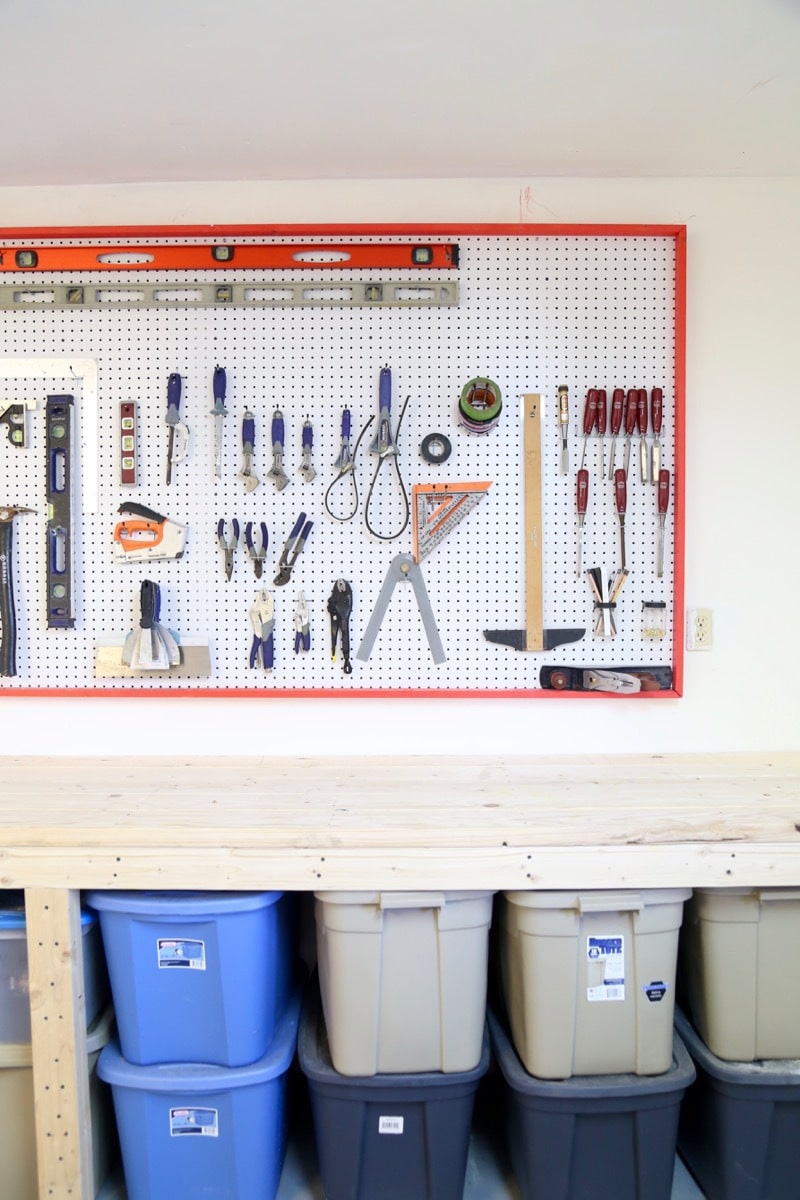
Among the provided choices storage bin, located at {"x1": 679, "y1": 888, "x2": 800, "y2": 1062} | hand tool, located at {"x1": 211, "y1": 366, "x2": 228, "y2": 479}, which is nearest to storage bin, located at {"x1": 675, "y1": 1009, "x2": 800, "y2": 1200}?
storage bin, located at {"x1": 679, "y1": 888, "x2": 800, "y2": 1062}

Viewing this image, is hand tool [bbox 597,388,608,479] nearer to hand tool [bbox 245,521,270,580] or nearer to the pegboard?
the pegboard

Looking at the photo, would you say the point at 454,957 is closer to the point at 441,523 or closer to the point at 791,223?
the point at 441,523

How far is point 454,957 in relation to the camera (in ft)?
4.32

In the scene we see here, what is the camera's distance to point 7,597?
1739 millimetres

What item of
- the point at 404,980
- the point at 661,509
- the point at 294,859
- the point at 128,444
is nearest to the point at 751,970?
the point at 404,980

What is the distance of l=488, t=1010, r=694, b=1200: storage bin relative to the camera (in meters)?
1.31

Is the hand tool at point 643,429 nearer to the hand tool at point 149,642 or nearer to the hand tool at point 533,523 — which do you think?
the hand tool at point 533,523

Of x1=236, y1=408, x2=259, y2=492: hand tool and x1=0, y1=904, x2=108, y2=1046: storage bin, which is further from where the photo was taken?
x1=236, y1=408, x2=259, y2=492: hand tool

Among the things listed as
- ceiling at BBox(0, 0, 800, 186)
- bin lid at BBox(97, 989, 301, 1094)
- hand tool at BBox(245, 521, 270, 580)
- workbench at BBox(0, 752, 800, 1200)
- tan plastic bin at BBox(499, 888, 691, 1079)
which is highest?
ceiling at BBox(0, 0, 800, 186)

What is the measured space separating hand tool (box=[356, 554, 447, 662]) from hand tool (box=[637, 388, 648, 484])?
1.85 ft

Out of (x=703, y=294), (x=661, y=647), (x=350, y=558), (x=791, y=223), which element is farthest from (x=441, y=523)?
(x=791, y=223)

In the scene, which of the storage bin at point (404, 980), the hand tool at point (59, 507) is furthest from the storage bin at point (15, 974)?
the hand tool at point (59, 507)

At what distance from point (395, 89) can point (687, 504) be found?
107 centimetres

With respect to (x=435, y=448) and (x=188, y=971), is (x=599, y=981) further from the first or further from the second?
(x=435, y=448)
